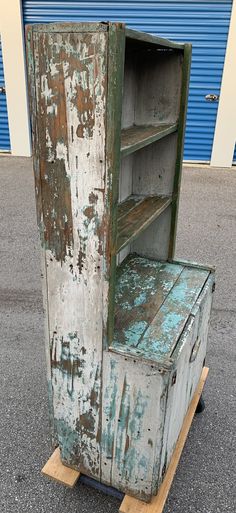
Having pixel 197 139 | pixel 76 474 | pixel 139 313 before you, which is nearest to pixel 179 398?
pixel 139 313

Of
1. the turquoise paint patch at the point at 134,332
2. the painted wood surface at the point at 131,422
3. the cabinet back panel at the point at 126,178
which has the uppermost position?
the cabinet back panel at the point at 126,178

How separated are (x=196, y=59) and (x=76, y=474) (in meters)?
5.92

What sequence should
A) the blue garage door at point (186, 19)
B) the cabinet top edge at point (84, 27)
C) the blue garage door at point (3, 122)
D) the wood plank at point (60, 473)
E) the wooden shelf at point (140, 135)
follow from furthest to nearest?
the blue garage door at point (3, 122) < the blue garage door at point (186, 19) < the wood plank at point (60, 473) < the wooden shelf at point (140, 135) < the cabinet top edge at point (84, 27)

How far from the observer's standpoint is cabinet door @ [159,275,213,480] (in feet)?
5.08

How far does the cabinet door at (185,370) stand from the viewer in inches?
61.0

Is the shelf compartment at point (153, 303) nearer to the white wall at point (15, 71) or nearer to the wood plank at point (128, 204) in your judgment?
the wood plank at point (128, 204)

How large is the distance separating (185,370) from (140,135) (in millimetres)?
947

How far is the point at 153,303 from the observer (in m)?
1.83

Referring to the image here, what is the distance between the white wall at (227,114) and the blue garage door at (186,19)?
0.10 metres

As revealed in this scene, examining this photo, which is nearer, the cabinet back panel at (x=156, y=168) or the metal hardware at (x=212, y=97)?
the cabinet back panel at (x=156, y=168)

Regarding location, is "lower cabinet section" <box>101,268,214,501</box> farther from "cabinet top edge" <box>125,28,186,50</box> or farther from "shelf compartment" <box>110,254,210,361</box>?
"cabinet top edge" <box>125,28,186,50</box>

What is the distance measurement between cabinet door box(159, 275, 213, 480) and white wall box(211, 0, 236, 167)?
16.2ft

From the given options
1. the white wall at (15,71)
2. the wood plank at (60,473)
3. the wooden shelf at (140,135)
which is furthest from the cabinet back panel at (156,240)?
the white wall at (15,71)

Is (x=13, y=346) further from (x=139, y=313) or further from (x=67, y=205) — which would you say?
(x=67, y=205)
